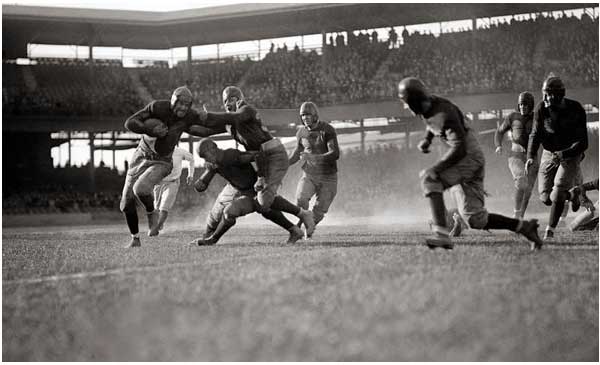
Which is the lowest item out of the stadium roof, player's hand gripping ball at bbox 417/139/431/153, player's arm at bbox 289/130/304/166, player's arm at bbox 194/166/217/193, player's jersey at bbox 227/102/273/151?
player's arm at bbox 194/166/217/193

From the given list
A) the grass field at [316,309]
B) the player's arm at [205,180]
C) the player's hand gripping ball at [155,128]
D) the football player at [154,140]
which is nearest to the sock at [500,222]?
the grass field at [316,309]

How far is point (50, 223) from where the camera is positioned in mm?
21547

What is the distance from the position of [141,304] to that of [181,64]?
88.5ft

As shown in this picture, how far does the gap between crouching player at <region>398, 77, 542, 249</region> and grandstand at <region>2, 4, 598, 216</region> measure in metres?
17.4

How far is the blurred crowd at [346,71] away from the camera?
23.2 metres

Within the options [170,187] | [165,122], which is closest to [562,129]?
[165,122]

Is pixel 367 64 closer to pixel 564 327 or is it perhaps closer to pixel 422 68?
pixel 422 68

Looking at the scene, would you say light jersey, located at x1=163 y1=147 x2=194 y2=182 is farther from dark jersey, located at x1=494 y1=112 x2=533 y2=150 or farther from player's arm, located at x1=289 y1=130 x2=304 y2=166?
dark jersey, located at x1=494 y1=112 x2=533 y2=150

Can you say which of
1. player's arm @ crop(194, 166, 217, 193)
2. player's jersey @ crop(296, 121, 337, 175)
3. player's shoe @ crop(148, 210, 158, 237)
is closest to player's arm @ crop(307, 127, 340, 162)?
player's jersey @ crop(296, 121, 337, 175)

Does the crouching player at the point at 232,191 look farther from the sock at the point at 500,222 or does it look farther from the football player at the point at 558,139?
the football player at the point at 558,139

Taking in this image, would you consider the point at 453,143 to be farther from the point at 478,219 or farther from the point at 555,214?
the point at 555,214

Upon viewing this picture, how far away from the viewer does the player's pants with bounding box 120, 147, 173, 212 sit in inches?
321

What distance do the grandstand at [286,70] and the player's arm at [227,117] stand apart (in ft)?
55.7

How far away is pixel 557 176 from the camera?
25.1 feet
